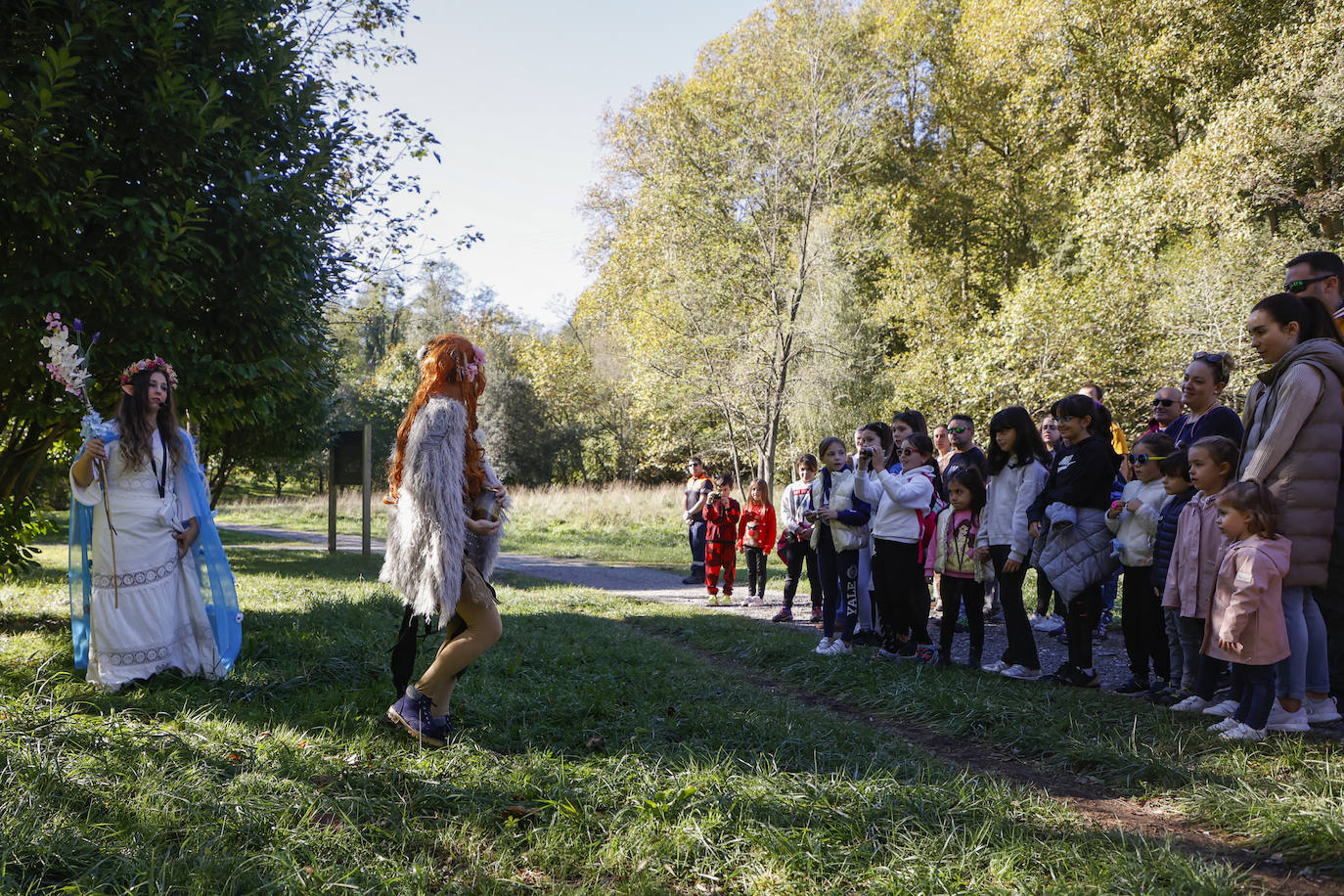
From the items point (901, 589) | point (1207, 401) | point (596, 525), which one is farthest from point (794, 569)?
point (596, 525)

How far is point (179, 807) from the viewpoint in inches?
136

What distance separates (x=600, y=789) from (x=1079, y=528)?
427 cm

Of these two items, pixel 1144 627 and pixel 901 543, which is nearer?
pixel 1144 627

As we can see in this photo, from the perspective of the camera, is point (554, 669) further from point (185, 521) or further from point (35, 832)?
point (35, 832)

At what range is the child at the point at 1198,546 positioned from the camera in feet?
17.1

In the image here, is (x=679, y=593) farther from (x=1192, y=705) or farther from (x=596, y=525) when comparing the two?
(x=596, y=525)

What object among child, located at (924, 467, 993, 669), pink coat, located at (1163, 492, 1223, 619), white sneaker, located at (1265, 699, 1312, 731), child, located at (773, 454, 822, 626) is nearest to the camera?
white sneaker, located at (1265, 699, 1312, 731)

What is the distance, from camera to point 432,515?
4328 millimetres

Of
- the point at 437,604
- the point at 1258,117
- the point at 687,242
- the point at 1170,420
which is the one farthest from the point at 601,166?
the point at 437,604

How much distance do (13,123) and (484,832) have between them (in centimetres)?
554

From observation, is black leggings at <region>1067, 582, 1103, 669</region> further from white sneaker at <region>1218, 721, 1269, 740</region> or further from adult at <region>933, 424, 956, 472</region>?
adult at <region>933, 424, 956, 472</region>

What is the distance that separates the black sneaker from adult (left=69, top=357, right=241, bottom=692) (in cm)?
635

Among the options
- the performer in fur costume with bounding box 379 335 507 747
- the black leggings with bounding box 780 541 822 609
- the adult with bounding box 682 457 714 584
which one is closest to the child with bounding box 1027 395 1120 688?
the black leggings with bounding box 780 541 822 609

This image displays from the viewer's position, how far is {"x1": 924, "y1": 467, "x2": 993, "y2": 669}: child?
6715 millimetres
